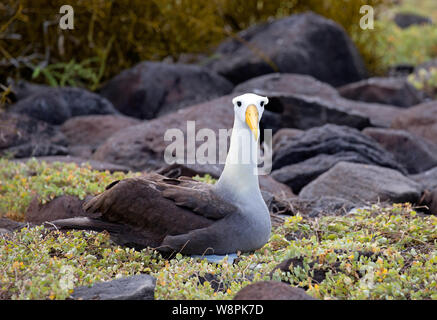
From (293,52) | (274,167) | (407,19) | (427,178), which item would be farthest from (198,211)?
(407,19)

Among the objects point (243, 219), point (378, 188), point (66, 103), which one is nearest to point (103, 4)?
point (66, 103)

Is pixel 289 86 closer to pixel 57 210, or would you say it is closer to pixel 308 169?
pixel 308 169

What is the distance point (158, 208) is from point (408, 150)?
5.53m

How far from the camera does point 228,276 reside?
14.0 feet

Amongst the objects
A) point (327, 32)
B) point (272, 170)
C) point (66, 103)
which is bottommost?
point (272, 170)

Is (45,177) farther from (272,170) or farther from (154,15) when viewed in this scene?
(154,15)

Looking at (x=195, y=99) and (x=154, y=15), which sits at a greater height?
(x=154, y=15)

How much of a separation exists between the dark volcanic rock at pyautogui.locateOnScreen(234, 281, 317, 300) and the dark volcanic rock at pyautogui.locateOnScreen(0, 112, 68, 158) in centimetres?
553

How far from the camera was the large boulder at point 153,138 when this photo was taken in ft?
28.5

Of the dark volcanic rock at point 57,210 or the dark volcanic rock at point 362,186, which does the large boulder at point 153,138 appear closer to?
the dark volcanic rock at point 362,186

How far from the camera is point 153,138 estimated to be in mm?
8992

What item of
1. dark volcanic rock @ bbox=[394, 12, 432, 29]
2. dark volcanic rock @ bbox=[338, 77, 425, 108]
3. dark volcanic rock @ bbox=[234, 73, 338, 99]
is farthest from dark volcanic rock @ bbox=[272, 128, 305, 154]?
dark volcanic rock @ bbox=[394, 12, 432, 29]
